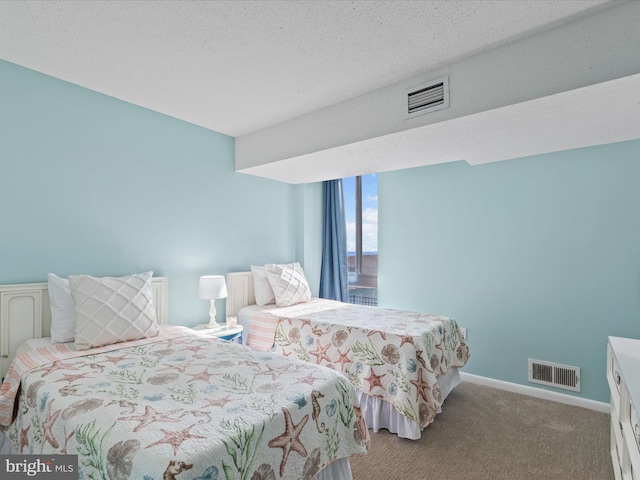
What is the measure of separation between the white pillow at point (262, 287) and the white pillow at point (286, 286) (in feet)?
0.30

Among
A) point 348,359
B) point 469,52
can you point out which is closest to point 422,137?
point 469,52

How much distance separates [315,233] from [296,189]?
64cm

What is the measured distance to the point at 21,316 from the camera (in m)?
2.15

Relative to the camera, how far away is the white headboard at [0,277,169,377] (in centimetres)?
209

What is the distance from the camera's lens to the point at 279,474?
4.13ft

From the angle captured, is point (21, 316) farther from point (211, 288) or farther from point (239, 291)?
point (239, 291)

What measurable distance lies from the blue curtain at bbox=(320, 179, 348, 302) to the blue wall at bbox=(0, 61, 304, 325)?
1211 mm

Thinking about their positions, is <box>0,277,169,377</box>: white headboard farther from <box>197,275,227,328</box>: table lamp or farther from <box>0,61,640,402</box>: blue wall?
<box>197,275,227,328</box>: table lamp

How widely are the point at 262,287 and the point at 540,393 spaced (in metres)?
2.76

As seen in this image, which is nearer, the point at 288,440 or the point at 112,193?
the point at 288,440

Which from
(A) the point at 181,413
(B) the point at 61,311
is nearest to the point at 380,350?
(A) the point at 181,413

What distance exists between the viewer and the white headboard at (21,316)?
82.2 inches

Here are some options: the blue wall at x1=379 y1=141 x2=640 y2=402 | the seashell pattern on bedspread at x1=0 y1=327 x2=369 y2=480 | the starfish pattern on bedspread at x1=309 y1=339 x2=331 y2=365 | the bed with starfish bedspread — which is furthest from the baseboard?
the seashell pattern on bedspread at x1=0 y1=327 x2=369 y2=480

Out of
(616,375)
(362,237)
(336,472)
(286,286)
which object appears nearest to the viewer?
(336,472)
